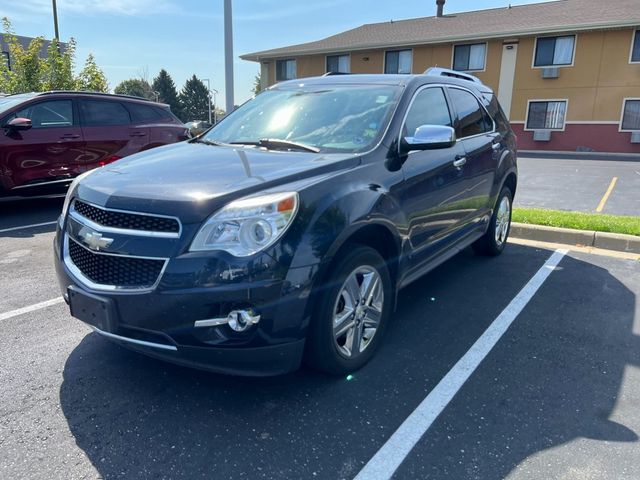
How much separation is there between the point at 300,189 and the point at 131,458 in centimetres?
152

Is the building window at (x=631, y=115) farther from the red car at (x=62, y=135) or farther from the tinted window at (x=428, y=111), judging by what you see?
the tinted window at (x=428, y=111)

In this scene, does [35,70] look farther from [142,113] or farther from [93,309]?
[93,309]

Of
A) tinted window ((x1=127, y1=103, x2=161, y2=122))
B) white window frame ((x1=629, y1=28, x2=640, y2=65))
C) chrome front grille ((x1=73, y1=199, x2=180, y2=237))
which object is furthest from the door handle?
white window frame ((x1=629, y1=28, x2=640, y2=65))

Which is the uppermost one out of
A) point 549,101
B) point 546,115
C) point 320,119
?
point 549,101

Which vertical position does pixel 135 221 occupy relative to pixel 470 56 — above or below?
below

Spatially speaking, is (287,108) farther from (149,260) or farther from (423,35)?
(423,35)

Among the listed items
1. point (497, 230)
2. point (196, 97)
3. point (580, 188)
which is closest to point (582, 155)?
point (580, 188)

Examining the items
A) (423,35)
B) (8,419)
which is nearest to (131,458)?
(8,419)

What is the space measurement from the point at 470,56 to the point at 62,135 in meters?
21.8

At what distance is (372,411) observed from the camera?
2.66 m

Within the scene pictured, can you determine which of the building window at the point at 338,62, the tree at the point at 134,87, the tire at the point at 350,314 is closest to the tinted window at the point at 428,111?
the tire at the point at 350,314

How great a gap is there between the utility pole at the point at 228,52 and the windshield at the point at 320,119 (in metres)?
6.75

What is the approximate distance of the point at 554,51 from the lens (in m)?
22.5

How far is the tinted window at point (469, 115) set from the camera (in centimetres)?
443
